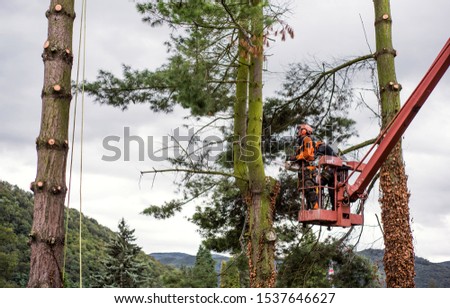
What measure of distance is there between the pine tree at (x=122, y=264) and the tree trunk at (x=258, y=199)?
22247 millimetres

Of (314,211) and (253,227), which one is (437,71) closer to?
(314,211)

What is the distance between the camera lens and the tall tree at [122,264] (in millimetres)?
33625

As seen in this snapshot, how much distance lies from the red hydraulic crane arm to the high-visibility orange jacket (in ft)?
2.52

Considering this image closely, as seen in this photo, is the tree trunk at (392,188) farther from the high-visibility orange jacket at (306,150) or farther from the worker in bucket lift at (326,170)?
the high-visibility orange jacket at (306,150)

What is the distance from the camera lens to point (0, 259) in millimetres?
34281

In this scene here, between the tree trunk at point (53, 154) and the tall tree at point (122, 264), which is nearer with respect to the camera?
the tree trunk at point (53, 154)

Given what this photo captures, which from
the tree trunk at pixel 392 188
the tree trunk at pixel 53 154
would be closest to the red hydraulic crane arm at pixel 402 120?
the tree trunk at pixel 392 188

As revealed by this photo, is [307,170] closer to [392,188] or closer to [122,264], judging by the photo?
[392,188]

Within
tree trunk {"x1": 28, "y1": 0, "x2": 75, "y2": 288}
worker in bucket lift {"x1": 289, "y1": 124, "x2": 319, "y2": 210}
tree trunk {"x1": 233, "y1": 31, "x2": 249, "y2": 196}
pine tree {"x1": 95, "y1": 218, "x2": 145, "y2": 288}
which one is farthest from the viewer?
pine tree {"x1": 95, "y1": 218, "x2": 145, "y2": 288}

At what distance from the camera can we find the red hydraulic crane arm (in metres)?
8.53

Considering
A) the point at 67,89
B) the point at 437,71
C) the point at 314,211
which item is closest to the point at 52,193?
the point at 67,89

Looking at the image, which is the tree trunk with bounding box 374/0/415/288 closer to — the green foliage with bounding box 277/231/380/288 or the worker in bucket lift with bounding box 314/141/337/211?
the worker in bucket lift with bounding box 314/141/337/211

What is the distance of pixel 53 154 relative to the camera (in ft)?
22.9

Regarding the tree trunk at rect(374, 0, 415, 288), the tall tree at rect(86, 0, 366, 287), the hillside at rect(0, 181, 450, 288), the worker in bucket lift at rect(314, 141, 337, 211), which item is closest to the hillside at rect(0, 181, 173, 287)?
the hillside at rect(0, 181, 450, 288)
